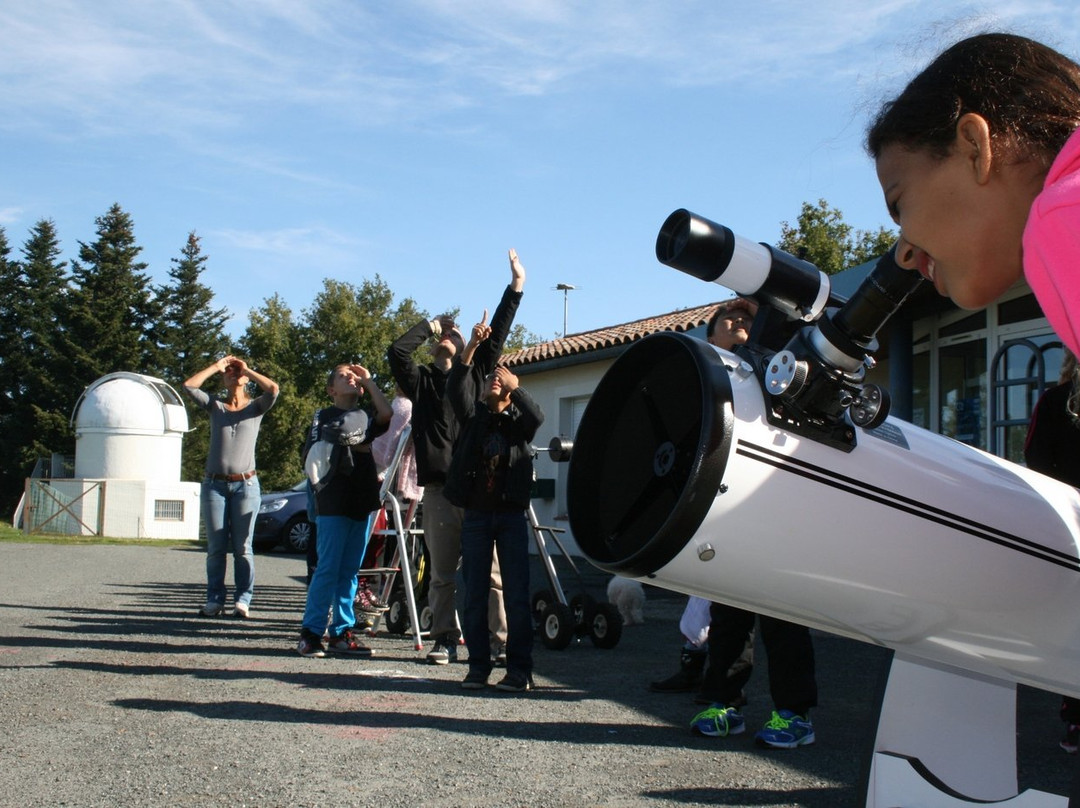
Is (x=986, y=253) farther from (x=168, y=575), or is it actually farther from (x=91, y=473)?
(x=91, y=473)

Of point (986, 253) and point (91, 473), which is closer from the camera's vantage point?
point (986, 253)

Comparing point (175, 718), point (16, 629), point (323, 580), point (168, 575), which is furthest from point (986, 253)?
point (168, 575)

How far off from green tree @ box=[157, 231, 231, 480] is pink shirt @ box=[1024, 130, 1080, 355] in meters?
58.7

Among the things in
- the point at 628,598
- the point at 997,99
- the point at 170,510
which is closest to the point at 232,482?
the point at 628,598

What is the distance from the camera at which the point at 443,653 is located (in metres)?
6.69

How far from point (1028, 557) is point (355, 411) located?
595cm

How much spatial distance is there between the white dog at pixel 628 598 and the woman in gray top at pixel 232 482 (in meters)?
2.95

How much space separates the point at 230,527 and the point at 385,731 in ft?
15.5

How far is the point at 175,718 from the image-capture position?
15.8 ft

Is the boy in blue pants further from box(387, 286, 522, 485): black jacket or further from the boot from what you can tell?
the boot

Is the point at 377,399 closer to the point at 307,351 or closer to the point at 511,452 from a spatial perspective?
the point at 511,452

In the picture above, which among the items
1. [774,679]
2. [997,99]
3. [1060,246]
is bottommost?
[774,679]

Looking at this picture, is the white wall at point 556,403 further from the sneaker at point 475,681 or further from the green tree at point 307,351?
the green tree at point 307,351

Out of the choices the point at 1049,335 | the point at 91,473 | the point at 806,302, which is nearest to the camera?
the point at 806,302
